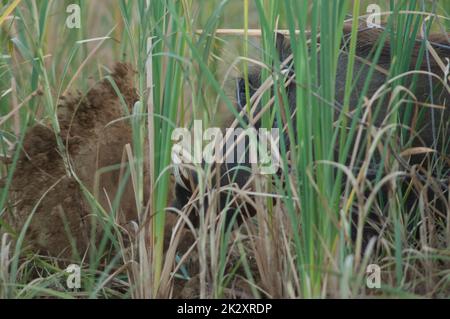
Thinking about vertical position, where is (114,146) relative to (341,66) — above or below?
below

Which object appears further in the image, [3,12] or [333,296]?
[3,12]

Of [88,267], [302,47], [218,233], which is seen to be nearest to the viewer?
[302,47]

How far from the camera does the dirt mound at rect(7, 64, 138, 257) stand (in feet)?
6.66

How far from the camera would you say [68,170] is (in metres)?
2.02

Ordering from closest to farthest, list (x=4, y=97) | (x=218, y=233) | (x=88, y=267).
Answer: (x=218, y=233), (x=88, y=267), (x=4, y=97)

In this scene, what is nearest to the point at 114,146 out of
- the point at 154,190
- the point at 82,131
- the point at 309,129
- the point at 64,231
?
the point at 82,131

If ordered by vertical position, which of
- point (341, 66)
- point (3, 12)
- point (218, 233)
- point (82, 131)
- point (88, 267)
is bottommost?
Answer: point (88, 267)

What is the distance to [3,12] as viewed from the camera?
6.69ft

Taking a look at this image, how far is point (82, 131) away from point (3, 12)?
341 millimetres

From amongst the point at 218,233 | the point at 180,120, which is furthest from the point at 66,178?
the point at 218,233

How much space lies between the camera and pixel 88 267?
203cm

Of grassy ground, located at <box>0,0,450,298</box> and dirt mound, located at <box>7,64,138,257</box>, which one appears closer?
grassy ground, located at <box>0,0,450,298</box>

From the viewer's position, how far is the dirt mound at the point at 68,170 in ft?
6.66
